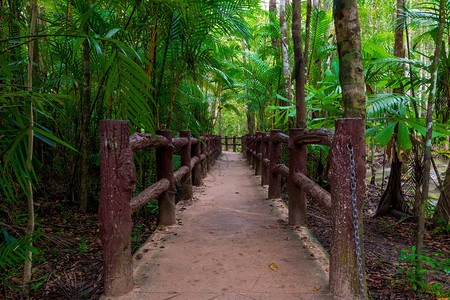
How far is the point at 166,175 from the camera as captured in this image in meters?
2.99

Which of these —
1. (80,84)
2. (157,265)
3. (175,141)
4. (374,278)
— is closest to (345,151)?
(374,278)

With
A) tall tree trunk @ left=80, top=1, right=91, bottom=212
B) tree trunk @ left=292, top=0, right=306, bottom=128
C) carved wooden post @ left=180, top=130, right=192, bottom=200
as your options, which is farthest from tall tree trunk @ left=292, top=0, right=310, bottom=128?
tall tree trunk @ left=80, top=1, right=91, bottom=212

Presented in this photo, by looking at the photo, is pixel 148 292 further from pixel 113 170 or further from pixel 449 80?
pixel 449 80

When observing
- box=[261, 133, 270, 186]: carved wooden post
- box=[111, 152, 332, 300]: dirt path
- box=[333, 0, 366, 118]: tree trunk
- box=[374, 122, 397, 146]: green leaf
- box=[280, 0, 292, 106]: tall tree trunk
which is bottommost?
box=[111, 152, 332, 300]: dirt path

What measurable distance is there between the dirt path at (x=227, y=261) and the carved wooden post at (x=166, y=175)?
0.45 feet

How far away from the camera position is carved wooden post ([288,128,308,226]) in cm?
289

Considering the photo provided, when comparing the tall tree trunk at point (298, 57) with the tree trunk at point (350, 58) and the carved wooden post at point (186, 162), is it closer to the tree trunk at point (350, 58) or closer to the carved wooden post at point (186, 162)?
the carved wooden post at point (186, 162)

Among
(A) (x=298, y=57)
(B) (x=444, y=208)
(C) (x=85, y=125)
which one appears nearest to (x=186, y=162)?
(C) (x=85, y=125)

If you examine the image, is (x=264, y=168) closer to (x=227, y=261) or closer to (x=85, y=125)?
(x=85, y=125)

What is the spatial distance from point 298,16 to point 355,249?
3385 millimetres

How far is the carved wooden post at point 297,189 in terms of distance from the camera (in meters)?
2.89

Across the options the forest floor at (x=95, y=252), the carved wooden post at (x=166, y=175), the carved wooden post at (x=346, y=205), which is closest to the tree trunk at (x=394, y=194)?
the forest floor at (x=95, y=252)

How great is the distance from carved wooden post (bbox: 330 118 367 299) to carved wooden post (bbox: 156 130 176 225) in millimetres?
1740

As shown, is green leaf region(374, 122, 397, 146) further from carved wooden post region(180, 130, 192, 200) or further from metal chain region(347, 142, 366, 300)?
carved wooden post region(180, 130, 192, 200)
